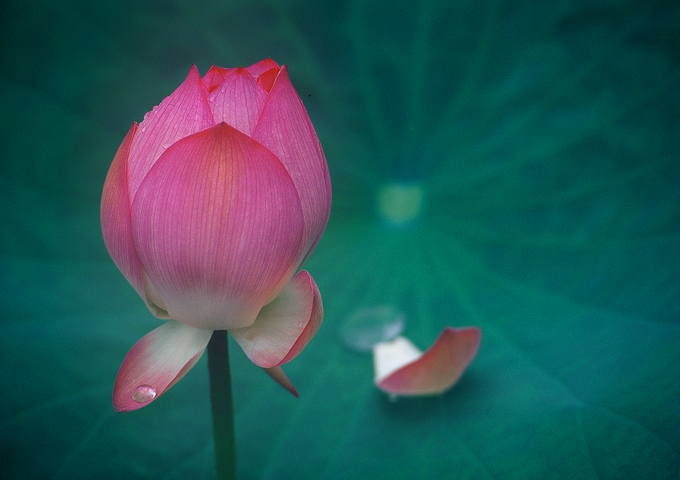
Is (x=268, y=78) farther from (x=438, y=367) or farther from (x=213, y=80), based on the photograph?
(x=438, y=367)

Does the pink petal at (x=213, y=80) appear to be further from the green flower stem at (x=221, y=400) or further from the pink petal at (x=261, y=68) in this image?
the green flower stem at (x=221, y=400)

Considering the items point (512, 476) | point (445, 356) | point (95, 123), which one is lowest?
point (512, 476)

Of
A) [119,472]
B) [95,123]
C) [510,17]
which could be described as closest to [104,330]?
[119,472]

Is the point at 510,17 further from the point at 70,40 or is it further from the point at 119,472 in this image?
the point at 119,472

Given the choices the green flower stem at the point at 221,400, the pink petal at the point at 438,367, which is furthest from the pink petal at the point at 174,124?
the pink petal at the point at 438,367

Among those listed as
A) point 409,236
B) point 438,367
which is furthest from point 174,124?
point 409,236

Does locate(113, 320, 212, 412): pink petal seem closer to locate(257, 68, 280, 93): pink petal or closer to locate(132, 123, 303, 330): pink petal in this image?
locate(132, 123, 303, 330): pink petal
